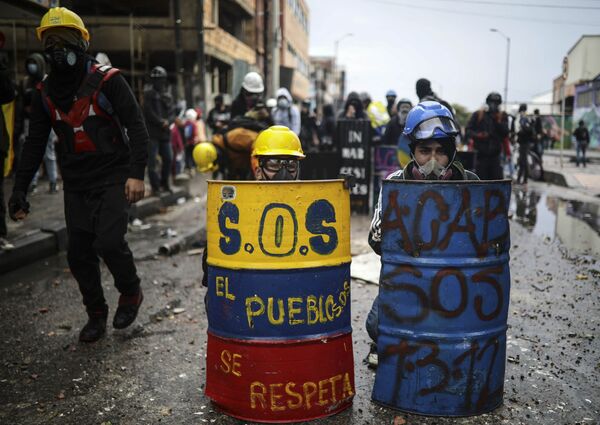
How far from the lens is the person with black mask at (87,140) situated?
389cm

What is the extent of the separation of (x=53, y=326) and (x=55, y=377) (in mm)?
1041

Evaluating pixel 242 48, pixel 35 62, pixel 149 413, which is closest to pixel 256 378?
pixel 149 413

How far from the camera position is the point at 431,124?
330 centimetres

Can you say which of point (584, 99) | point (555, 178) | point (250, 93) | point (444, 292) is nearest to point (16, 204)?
point (444, 292)

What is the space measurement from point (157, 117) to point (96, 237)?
6434mm

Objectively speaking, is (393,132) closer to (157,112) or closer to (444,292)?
(157,112)

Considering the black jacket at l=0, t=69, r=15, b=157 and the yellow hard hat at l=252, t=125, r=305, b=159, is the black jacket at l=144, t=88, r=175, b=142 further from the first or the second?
the yellow hard hat at l=252, t=125, r=305, b=159

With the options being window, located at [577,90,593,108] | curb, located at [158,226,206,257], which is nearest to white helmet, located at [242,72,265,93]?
curb, located at [158,226,206,257]

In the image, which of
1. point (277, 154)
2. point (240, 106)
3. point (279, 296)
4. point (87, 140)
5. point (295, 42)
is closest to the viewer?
point (279, 296)

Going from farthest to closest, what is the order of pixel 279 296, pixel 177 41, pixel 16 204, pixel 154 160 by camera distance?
pixel 177 41, pixel 154 160, pixel 16 204, pixel 279 296

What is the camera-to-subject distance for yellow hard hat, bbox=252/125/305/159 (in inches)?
147

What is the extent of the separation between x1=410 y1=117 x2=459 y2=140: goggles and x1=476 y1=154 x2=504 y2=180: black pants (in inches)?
264

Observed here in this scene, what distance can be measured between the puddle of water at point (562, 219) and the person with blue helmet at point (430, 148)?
14.5 ft

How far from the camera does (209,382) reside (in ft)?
10.2
